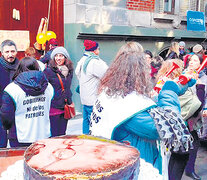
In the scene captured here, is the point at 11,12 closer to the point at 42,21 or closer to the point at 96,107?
the point at 42,21

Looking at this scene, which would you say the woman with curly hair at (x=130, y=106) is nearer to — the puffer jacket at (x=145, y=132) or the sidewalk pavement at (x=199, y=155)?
the puffer jacket at (x=145, y=132)

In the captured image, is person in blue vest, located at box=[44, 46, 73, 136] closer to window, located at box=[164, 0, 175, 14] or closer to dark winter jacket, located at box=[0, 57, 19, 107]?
dark winter jacket, located at box=[0, 57, 19, 107]

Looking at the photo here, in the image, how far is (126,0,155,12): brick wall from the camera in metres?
8.56

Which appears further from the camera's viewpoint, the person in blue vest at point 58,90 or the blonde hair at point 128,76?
the person in blue vest at point 58,90

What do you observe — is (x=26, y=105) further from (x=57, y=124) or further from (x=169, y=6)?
(x=169, y=6)

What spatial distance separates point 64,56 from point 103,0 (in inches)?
135

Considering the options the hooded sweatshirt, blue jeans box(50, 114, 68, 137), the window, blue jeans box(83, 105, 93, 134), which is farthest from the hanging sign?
the window

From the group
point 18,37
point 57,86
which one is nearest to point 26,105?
point 57,86

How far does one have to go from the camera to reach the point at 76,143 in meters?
1.38

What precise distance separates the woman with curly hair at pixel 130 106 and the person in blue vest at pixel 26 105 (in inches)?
41.8

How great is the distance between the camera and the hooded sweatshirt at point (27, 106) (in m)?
3.19

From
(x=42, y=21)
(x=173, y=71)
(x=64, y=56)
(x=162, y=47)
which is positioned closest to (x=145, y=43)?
(x=162, y=47)

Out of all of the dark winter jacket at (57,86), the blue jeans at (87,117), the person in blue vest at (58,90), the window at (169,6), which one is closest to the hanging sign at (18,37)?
the person in blue vest at (58,90)

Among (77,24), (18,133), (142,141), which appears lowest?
(18,133)
